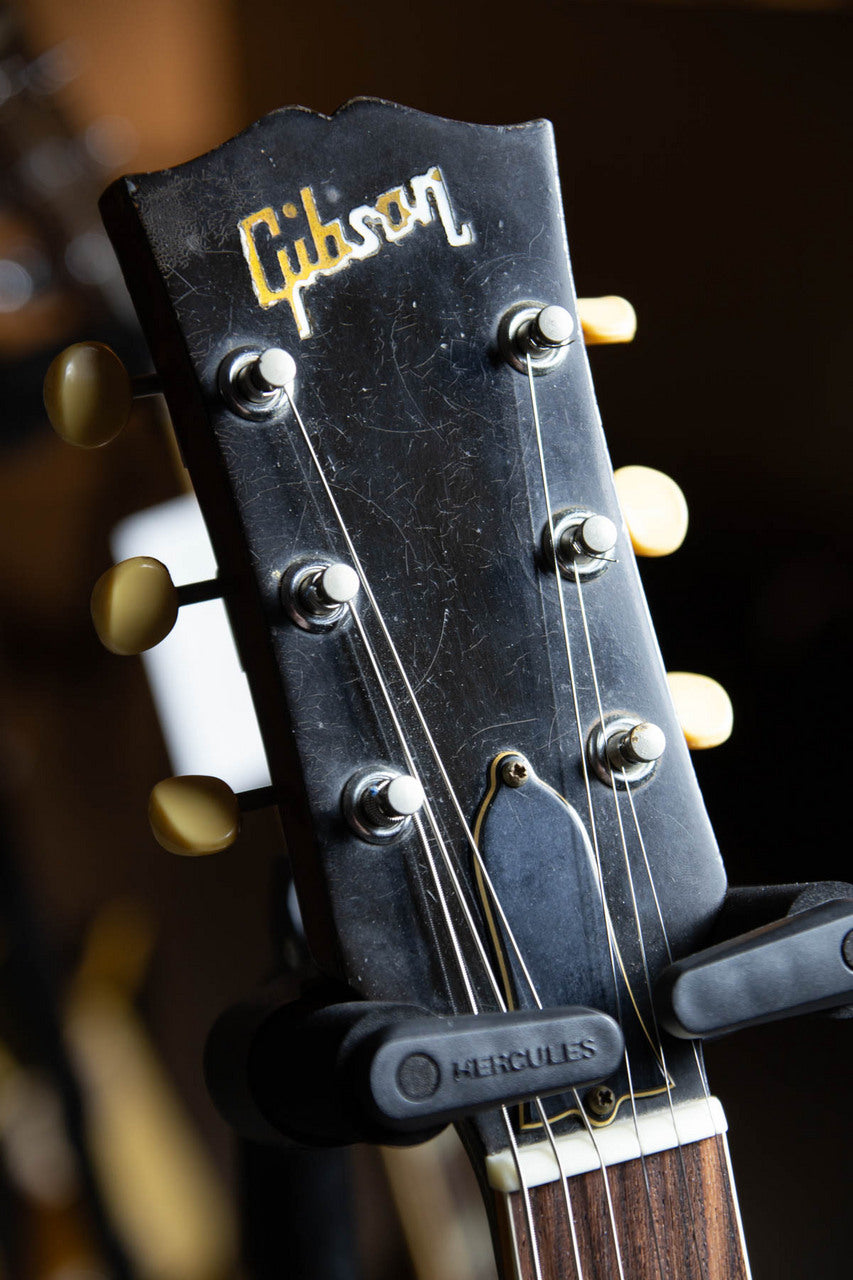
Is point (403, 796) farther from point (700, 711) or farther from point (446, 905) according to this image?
point (700, 711)

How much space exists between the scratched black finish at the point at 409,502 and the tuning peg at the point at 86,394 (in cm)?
3

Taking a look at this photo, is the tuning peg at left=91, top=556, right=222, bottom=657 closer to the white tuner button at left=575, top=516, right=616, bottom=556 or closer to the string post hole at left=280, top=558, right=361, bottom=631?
the string post hole at left=280, top=558, right=361, bottom=631

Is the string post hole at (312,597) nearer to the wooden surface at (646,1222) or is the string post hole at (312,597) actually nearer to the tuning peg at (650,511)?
the tuning peg at (650,511)

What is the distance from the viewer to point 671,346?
1061mm

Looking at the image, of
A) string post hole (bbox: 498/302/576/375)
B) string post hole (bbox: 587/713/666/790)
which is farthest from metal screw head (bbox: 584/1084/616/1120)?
string post hole (bbox: 498/302/576/375)

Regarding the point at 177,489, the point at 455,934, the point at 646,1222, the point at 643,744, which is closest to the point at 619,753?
the point at 643,744

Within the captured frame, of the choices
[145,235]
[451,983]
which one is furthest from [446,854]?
[145,235]

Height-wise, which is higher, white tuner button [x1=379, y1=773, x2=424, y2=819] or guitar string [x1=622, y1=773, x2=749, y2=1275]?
white tuner button [x1=379, y1=773, x2=424, y2=819]

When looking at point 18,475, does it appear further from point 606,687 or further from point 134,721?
point 606,687

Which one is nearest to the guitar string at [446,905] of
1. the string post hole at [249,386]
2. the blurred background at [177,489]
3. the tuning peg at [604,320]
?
the string post hole at [249,386]

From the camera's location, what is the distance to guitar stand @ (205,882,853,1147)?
14.7 inches

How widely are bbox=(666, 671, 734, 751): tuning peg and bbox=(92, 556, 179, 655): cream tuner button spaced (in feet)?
0.90

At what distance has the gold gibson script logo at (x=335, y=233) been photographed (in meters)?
0.49

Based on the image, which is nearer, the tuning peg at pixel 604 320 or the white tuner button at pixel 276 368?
the white tuner button at pixel 276 368
